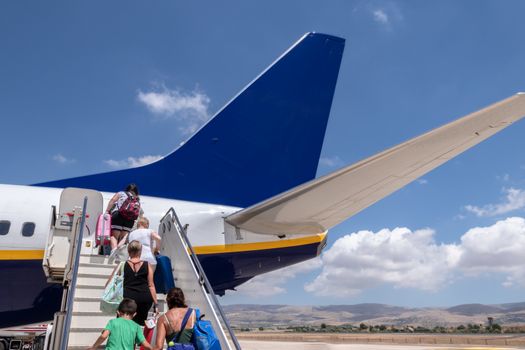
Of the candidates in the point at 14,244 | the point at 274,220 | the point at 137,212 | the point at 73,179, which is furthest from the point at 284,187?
the point at 14,244

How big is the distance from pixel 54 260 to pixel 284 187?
526 cm

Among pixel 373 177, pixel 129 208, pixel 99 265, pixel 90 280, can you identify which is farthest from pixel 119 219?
pixel 373 177

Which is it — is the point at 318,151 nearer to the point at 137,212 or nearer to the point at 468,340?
the point at 137,212

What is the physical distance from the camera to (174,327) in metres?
4.52

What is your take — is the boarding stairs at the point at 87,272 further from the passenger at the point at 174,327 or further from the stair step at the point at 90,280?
the passenger at the point at 174,327

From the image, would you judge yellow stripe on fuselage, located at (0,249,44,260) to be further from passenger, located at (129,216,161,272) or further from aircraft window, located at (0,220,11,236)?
passenger, located at (129,216,161,272)

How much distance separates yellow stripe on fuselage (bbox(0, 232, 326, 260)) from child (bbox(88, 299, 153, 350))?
13.4 ft

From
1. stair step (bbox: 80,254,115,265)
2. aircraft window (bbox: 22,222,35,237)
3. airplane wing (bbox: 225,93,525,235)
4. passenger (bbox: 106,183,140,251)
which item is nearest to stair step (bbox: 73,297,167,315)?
stair step (bbox: 80,254,115,265)

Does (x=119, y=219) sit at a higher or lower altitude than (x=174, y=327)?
higher

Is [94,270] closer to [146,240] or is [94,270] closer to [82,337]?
[146,240]

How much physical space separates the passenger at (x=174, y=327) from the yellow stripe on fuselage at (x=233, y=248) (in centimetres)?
395

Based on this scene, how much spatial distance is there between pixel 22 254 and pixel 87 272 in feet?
6.17

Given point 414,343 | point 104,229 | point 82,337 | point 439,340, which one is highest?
point 104,229

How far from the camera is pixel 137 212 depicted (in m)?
8.05
